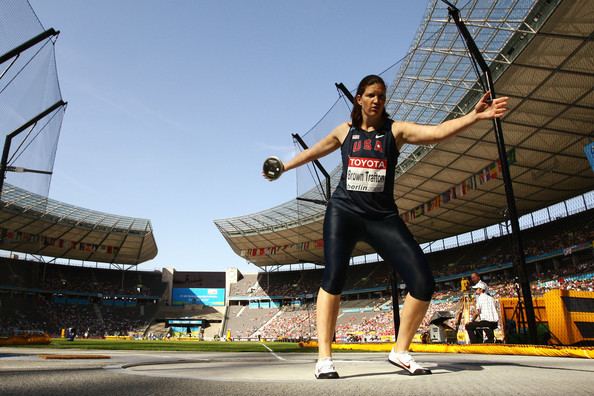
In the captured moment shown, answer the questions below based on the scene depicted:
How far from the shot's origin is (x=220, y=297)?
57.7 meters

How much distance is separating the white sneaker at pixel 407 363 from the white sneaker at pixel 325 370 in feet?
1.46

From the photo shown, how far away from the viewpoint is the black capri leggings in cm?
238

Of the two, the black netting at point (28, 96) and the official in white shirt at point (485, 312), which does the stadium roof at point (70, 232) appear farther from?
the official in white shirt at point (485, 312)

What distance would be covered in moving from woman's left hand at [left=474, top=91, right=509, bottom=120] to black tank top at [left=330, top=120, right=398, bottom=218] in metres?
0.58

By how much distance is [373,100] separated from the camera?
273cm

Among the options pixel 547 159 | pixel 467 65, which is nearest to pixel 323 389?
pixel 467 65

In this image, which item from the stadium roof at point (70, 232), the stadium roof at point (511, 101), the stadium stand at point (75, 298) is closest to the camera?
the stadium roof at point (511, 101)

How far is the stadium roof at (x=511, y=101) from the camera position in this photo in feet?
47.3

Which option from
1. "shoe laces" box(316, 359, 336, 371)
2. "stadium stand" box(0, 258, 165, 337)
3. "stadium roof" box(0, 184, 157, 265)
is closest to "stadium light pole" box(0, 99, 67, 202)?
"shoe laces" box(316, 359, 336, 371)

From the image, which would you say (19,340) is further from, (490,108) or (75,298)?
(75,298)

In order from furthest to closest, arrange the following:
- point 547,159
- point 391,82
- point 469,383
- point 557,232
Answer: point 557,232
point 547,159
point 391,82
point 469,383

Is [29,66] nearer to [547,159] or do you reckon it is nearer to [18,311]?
[547,159]

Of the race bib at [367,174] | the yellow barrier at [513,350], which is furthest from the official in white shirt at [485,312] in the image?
the race bib at [367,174]

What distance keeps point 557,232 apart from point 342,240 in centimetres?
3682
